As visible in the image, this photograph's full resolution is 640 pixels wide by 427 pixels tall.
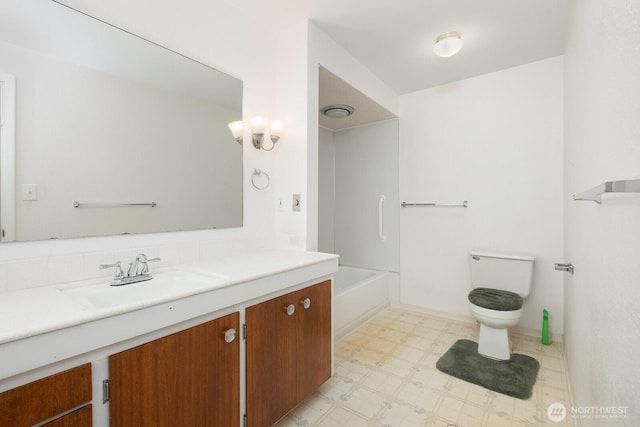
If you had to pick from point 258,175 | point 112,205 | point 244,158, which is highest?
point 244,158

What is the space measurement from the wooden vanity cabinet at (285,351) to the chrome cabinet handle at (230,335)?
82 mm

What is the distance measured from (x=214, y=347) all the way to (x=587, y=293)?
1583mm

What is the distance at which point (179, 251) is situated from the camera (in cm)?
153

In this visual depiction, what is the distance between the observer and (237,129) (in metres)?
1.85

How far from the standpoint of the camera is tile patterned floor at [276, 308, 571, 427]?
1.53 m

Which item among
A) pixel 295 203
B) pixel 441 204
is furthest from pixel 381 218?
pixel 295 203

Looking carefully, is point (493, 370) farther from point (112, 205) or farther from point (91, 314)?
point (112, 205)

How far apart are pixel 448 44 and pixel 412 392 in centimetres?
240

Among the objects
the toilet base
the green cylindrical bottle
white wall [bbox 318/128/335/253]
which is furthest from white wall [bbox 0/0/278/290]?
the green cylindrical bottle

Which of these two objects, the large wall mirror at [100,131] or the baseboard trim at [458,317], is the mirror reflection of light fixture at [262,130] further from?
the baseboard trim at [458,317]

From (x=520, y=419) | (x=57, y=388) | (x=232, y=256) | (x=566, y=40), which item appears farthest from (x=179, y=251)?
(x=566, y=40)

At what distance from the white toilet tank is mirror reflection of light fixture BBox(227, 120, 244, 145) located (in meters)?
2.22

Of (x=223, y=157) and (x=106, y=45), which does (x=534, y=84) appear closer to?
(x=223, y=157)

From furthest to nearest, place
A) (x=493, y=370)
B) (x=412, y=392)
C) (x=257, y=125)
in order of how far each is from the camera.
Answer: (x=493, y=370), (x=257, y=125), (x=412, y=392)
